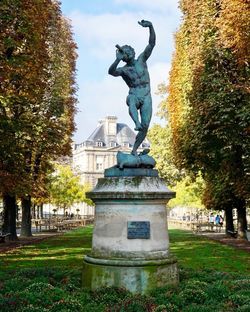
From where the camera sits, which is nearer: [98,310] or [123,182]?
[98,310]

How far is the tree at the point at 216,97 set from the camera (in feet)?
72.2

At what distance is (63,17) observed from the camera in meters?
38.5

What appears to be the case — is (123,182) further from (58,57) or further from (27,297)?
(58,57)

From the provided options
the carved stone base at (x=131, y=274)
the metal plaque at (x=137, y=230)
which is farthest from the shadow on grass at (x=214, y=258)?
the metal plaque at (x=137, y=230)

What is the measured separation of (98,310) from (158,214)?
2678 mm

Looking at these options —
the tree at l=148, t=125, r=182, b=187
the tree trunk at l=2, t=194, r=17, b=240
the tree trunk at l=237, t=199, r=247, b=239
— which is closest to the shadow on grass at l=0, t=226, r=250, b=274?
the tree trunk at l=2, t=194, r=17, b=240

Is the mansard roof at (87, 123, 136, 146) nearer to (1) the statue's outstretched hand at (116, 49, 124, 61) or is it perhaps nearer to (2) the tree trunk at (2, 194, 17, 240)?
(2) the tree trunk at (2, 194, 17, 240)

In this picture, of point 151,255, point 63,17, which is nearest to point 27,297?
point 151,255

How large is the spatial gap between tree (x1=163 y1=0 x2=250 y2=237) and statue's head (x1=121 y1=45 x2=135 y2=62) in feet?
32.6

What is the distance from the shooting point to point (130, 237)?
1058 centimetres

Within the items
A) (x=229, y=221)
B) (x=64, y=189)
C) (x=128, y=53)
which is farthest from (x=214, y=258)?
(x=64, y=189)

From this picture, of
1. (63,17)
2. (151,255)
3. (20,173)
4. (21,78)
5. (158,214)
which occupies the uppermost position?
(63,17)

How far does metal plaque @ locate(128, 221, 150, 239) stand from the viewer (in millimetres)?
10562

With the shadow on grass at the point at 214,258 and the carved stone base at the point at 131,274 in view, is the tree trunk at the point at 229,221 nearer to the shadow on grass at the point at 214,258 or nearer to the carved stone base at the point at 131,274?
the shadow on grass at the point at 214,258
